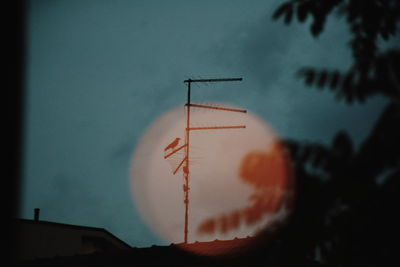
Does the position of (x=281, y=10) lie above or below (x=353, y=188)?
above

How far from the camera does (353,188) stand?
2.00 metres

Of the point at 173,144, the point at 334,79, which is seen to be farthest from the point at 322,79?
the point at 173,144

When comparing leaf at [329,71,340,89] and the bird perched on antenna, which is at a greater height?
the bird perched on antenna

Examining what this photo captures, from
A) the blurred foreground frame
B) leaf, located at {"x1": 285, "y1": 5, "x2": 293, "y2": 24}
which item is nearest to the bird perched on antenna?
leaf, located at {"x1": 285, "y1": 5, "x2": 293, "y2": 24}

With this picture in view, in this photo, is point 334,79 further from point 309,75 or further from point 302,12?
point 302,12

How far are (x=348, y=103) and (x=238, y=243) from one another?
11.6 metres

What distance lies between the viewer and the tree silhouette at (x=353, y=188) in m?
1.96

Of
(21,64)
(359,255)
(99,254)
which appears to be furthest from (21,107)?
(359,255)

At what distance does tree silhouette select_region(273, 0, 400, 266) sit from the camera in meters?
1.96

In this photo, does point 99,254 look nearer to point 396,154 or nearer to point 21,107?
point 21,107

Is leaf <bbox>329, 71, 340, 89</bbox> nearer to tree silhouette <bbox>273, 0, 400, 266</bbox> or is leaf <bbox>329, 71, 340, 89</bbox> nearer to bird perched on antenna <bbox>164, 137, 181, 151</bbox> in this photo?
tree silhouette <bbox>273, 0, 400, 266</bbox>

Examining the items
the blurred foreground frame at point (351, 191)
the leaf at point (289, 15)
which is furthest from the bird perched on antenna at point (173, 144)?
the blurred foreground frame at point (351, 191)

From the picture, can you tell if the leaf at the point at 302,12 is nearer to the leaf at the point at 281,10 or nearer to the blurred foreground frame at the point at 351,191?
the leaf at the point at 281,10

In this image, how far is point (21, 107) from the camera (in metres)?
8.90
